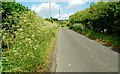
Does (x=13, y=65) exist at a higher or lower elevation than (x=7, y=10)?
lower

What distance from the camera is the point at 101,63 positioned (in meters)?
13.9

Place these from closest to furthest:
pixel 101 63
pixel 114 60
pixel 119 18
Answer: pixel 101 63 → pixel 114 60 → pixel 119 18

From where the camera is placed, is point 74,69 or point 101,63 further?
point 101,63

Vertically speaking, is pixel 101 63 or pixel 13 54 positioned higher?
pixel 13 54

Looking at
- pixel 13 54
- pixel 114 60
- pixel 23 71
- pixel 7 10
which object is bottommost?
pixel 114 60

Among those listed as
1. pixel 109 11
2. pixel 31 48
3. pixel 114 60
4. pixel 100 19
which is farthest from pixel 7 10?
pixel 100 19

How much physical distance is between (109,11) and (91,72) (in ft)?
53.4

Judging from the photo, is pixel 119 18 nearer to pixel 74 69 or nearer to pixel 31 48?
pixel 74 69

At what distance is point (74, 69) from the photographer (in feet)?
40.4

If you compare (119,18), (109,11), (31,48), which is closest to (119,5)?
(119,18)

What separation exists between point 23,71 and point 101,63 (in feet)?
21.2

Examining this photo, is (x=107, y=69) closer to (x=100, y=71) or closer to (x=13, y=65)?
(x=100, y=71)

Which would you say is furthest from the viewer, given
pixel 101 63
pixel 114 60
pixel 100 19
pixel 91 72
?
pixel 100 19

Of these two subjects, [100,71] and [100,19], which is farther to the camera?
[100,19]
